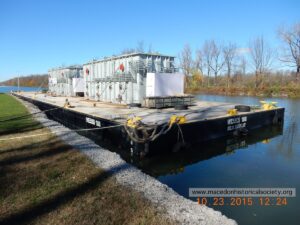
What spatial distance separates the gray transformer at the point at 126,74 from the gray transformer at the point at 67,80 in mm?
7185

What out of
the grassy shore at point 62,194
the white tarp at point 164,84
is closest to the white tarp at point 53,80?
the white tarp at point 164,84

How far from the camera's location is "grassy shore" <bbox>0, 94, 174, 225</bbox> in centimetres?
388

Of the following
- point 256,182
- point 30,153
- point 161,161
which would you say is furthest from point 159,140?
point 30,153

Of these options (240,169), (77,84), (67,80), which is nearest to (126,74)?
(240,169)

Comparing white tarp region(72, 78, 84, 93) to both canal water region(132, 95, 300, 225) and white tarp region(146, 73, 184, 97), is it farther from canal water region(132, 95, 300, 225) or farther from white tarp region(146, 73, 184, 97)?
canal water region(132, 95, 300, 225)

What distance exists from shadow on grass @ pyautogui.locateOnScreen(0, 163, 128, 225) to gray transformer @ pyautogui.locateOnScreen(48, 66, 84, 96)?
24207 millimetres

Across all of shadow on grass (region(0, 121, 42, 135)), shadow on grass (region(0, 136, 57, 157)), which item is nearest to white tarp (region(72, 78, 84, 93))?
shadow on grass (region(0, 121, 42, 135))

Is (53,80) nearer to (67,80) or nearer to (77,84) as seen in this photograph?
(67,80)

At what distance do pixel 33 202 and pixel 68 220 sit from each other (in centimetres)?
92

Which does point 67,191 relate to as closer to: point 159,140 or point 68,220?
point 68,220

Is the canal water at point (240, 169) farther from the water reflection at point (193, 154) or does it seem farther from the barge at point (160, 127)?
the barge at point (160, 127)

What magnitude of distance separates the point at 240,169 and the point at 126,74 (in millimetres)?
11220

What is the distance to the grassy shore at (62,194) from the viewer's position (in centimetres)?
388
